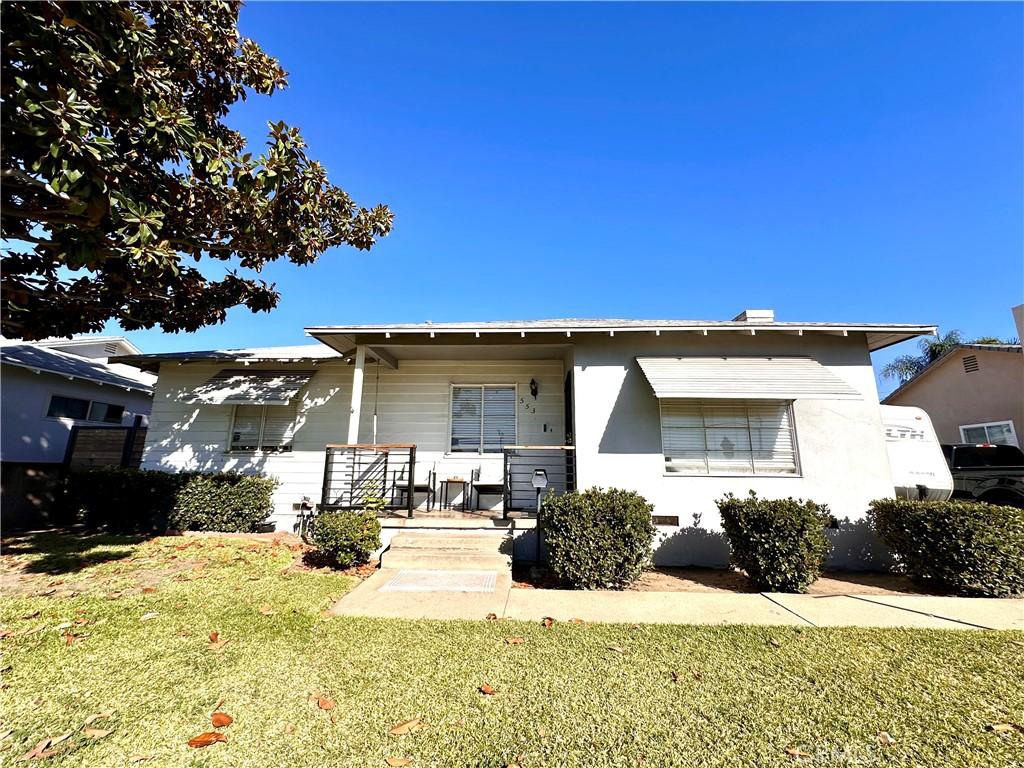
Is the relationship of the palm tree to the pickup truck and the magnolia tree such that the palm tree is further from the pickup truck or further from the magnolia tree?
the magnolia tree

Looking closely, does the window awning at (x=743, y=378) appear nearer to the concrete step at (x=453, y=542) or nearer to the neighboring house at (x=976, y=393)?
the concrete step at (x=453, y=542)

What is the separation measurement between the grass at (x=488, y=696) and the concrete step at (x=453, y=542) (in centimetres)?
222

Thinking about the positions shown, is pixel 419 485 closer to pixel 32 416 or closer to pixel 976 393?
pixel 32 416

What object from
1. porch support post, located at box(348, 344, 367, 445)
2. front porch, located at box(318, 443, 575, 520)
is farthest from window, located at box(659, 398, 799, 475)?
porch support post, located at box(348, 344, 367, 445)

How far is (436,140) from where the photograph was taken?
450 inches

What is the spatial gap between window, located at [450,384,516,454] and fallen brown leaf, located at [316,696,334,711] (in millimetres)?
6629

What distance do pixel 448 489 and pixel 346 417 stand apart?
294 cm

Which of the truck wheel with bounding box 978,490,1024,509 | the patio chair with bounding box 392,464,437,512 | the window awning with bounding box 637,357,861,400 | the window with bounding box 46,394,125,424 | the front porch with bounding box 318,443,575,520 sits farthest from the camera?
the window with bounding box 46,394,125,424

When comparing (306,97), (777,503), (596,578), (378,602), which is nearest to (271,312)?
(306,97)

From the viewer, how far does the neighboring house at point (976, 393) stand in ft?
44.8

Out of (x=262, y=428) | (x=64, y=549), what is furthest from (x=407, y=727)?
(x=262, y=428)

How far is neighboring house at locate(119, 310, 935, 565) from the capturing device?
743cm

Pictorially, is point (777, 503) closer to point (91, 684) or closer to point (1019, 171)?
point (91, 684)

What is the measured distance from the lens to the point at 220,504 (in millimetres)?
8398
